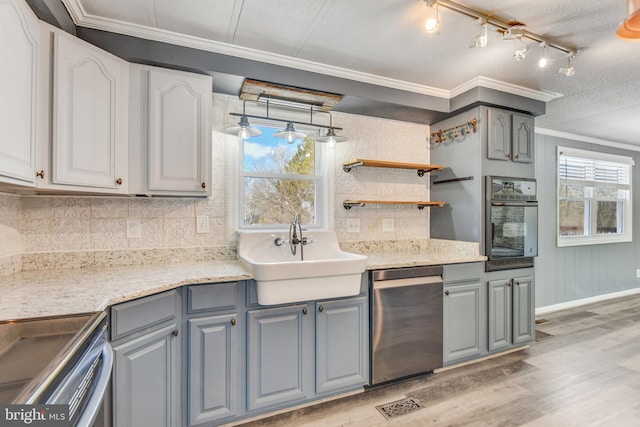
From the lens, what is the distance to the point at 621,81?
2.54 metres

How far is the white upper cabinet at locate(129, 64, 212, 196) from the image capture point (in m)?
1.86

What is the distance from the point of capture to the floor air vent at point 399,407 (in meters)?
1.95

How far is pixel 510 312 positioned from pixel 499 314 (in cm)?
14

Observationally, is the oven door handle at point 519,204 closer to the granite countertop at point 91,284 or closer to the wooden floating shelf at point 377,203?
the wooden floating shelf at point 377,203

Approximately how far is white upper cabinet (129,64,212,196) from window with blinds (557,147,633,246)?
4.25 meters

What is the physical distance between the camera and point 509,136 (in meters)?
2.76

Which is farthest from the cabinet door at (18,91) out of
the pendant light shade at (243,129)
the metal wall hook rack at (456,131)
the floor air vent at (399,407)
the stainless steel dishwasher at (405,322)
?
the metal wall hook rack at (456,131)

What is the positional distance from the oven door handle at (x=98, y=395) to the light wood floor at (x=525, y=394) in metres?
1.15

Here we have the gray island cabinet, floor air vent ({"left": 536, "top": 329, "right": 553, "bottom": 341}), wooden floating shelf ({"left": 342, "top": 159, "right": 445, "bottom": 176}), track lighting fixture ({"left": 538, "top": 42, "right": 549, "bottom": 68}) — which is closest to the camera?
the gray island cabinet

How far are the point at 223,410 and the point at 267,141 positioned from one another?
1847 mm

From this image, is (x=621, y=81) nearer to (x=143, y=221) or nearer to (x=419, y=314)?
(x=419, y=314)

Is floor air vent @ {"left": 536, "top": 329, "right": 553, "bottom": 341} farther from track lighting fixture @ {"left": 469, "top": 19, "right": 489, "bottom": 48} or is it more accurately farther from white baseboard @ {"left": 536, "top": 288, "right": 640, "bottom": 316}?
track lighting fixture @ {"left": 469, "top": 19, "right": 489, "bottom": 48}

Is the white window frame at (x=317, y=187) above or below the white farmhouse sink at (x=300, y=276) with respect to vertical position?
above

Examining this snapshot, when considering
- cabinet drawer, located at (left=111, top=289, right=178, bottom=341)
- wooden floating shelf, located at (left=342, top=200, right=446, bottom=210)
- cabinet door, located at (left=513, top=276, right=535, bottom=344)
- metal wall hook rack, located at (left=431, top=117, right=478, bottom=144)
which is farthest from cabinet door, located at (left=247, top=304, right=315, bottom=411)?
metal wall hook rack, located at (left=431, top=117, right=478, bottom=144)
